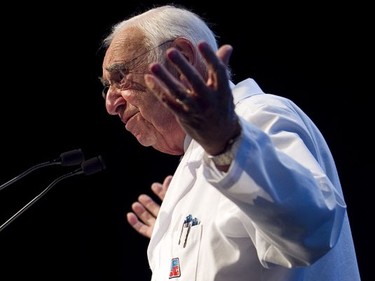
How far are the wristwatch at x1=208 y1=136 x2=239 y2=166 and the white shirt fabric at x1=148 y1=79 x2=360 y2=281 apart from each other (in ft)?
0.04

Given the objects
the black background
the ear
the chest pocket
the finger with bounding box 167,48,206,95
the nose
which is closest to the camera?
the finger with bounding box 167,48,206,95

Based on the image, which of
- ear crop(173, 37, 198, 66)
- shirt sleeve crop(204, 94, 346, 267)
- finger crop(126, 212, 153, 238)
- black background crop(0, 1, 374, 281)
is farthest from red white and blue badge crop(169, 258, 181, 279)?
black background crop(0, 1, 374, 281)

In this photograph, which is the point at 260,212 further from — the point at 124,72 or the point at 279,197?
the point at 124,72

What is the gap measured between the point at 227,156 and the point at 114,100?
1.23 meters

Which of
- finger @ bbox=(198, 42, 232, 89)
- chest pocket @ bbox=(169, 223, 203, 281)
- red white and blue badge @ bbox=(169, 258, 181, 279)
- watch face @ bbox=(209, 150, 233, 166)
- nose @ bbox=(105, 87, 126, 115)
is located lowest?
red white and blue badge @ bbox=(169, 258, 181, 279)

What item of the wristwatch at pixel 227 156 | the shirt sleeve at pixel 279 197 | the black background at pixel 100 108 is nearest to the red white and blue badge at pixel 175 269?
the shirt sleeve at pixel 279 197

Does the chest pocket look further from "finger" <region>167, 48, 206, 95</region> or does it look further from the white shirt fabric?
"finger" <region>167, 48, 206, 95</region>

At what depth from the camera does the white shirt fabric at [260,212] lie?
→ 131 cm

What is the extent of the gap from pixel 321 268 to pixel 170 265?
1.52 ft

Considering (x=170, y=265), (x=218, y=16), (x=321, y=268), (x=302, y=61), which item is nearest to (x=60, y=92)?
(x=218, y=16)

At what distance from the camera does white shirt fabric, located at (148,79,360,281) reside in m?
1.31

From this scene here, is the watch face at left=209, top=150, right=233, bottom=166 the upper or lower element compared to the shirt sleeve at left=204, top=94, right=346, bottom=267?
upper

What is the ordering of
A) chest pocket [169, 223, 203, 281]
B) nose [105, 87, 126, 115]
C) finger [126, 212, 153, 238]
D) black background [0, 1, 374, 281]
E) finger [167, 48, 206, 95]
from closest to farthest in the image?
finger [167, 48, 206, 95] → chest pocket [169, 223, 203, 281] → nose [105, 87, 126, 115] → finger [126, 212, 153, 238] → black background [0, 1, 374, 281]

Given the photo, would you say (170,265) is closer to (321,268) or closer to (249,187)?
Result: (321,268)
